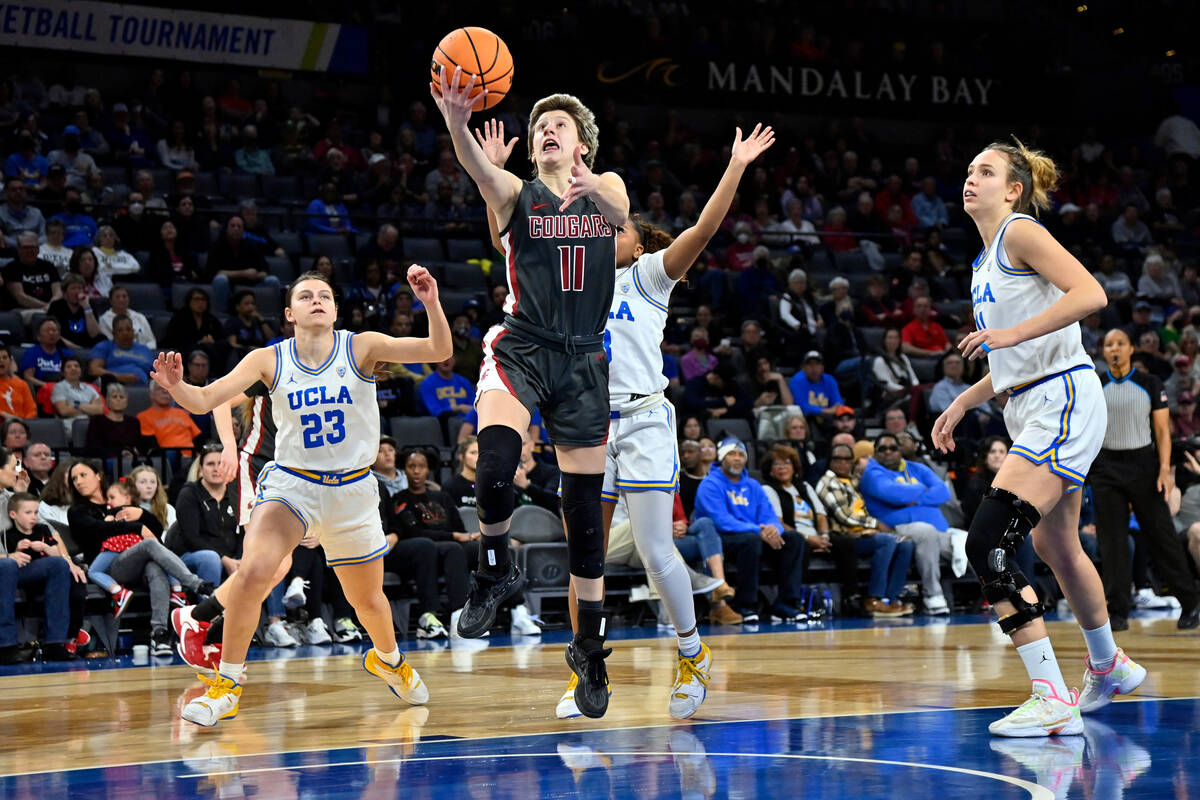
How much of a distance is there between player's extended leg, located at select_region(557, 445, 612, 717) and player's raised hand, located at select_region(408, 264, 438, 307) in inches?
30.7

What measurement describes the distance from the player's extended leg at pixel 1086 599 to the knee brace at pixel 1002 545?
294 mm

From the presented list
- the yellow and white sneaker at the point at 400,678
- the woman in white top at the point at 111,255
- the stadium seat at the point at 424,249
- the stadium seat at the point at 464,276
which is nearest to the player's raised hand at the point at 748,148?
the yellow and white sneaker at the point at 400,678

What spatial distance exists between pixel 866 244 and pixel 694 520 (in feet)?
25.4

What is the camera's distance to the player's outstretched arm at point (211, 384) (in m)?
5.28

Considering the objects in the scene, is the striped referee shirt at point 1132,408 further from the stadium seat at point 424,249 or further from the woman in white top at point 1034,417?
the stadium seat at point 424,249

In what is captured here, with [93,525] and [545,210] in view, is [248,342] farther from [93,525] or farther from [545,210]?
[545,210]

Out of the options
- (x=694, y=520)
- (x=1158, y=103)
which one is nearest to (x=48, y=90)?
(x=694, y=520)

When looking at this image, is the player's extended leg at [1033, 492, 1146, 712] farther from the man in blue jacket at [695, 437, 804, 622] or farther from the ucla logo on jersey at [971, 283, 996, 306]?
the man in blue jacket at [695, 437, 804, 622]

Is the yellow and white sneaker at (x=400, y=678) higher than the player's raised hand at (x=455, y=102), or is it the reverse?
the player's raised hand at (x=455, y=102)

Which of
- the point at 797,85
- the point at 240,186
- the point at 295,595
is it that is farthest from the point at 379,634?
the point at 797,85

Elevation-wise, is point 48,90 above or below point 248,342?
above

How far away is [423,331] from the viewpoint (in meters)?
13.2

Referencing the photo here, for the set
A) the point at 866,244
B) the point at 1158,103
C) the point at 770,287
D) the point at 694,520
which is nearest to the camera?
the point at 694,520

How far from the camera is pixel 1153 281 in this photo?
719 inches
